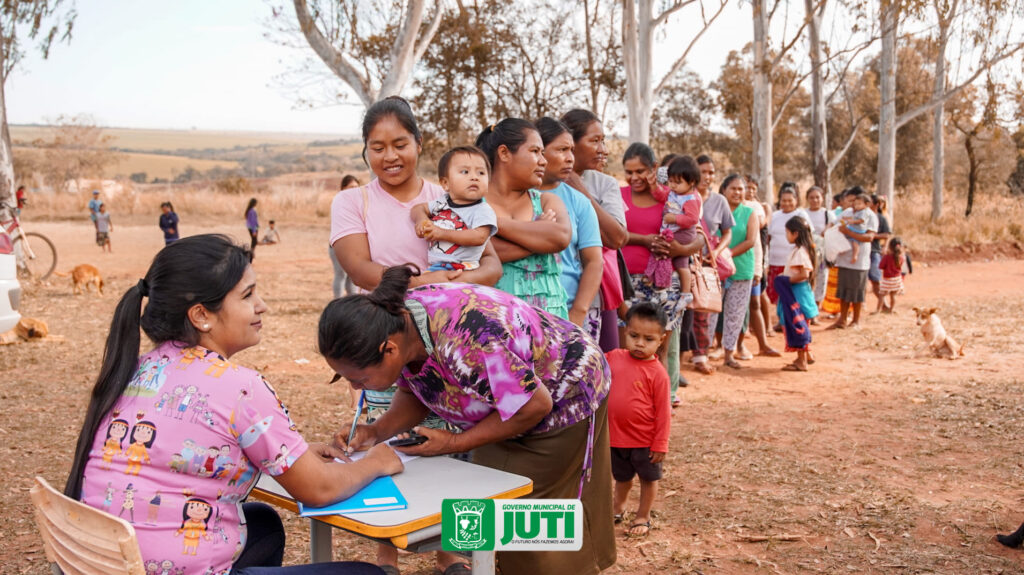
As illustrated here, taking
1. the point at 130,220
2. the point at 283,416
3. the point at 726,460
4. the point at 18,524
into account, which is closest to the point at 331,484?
the point at 283,416

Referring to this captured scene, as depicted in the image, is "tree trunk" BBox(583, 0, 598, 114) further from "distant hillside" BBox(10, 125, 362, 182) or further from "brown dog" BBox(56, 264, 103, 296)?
"distant hillside" BBox(10, 125, 362, 182)

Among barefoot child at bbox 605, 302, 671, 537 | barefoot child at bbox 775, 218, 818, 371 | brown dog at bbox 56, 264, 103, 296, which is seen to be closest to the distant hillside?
brown dog at bbox 56, 264, 103, 296

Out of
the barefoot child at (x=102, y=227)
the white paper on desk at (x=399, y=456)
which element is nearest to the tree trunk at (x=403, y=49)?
the white paper on desk at (x=399, y=456)

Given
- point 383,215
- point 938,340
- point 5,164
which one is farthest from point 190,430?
point 5,164

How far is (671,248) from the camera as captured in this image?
6141 mm

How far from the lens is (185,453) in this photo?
6.94 feet

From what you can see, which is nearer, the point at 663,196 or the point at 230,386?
the point at 230,386

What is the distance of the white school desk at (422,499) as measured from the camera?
2158 mm

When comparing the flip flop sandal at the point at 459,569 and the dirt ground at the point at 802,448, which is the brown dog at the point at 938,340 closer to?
the dirt ground at the point at 802,448

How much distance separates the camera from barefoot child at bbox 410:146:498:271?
11.2 feet

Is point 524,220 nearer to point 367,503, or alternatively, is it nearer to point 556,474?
point 556,474

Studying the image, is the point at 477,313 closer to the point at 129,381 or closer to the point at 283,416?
the point at 283,416

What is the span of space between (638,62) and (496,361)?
12213 mm

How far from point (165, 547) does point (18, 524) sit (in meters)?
2.94
